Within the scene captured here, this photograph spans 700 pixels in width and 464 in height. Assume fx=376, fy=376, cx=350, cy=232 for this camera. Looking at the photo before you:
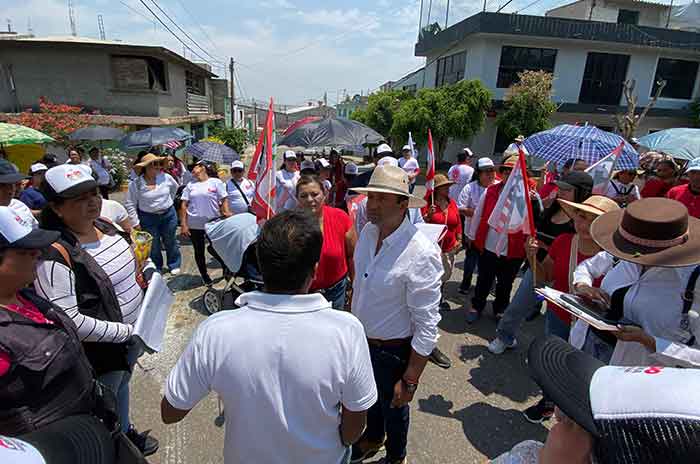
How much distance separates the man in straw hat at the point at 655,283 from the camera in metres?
1.69

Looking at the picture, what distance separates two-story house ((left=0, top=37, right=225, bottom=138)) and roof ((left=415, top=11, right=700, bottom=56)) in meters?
15.4

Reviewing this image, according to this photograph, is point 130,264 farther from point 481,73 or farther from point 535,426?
point 481,73

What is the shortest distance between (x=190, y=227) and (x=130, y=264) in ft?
10.8

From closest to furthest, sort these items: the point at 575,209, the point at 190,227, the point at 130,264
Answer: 1. the point at 130,264
2. the point at 575,209
3. the point at 190,227

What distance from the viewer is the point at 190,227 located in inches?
217

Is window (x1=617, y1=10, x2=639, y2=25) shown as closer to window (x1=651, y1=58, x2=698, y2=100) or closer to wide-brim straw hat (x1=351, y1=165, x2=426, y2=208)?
window (x1=651, y1=58, x2=698, y2=100)

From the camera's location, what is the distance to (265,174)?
332 centimetres

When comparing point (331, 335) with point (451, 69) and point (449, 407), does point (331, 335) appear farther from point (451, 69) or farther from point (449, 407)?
point (451, 69)

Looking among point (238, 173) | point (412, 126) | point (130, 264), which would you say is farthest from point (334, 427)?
point (412, 126)

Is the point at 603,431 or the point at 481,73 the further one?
the point at 481,73

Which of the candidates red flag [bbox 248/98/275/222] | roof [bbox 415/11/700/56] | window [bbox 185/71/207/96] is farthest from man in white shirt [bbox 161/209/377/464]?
window [bbox 185/71/207/96]

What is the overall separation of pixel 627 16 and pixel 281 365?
33.9 meters

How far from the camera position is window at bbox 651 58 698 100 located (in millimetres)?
22125

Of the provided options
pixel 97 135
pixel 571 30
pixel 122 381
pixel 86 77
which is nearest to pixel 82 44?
pixel 86 77
